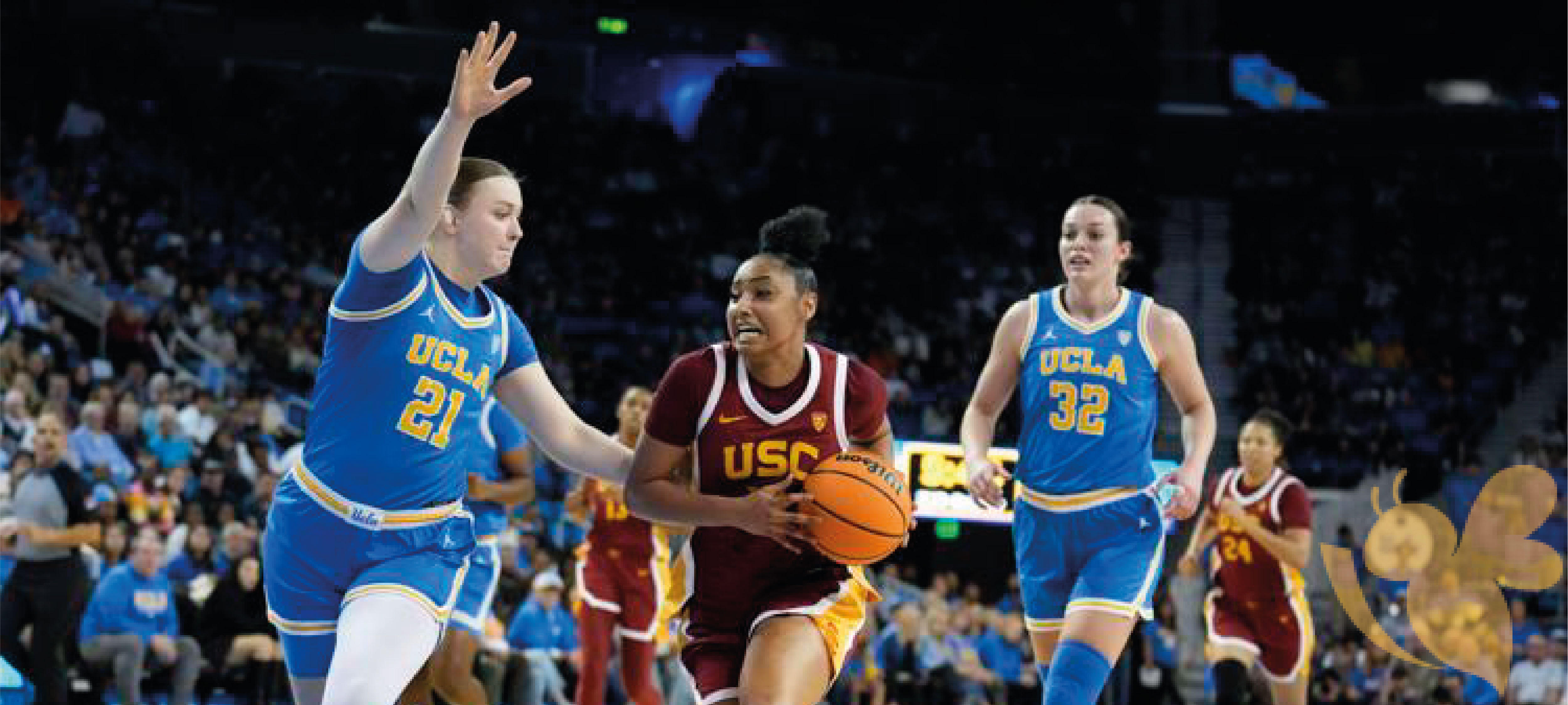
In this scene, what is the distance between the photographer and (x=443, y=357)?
5387 millimetres

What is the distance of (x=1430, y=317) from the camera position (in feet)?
86.5

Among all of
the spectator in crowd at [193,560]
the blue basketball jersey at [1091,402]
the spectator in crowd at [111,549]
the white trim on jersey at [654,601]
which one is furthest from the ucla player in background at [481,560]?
the spectator in crowd at [193,560]

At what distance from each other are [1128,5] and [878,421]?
25.9 metres

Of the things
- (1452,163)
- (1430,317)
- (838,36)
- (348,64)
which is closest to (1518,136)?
(1452,163)

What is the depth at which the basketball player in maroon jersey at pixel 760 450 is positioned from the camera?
554 centimetres

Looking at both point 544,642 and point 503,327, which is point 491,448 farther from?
point 544,642

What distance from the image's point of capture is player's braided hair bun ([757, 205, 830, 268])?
568 centimetres

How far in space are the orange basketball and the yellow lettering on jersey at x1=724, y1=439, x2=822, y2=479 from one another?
0.30ft

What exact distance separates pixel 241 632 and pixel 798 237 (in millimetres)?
7252

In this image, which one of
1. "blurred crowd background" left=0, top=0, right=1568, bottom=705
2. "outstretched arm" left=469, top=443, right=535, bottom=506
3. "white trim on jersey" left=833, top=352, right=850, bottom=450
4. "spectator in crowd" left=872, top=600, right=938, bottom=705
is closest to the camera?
"white trim on jersey" left=833, top=352, right=850, bottom=450

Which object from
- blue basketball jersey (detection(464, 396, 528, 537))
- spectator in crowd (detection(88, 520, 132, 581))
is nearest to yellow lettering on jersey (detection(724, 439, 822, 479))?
blue basketball jersey (detection(464, 396, 528, 537))

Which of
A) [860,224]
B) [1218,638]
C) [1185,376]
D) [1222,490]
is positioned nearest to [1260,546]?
[1222,490]

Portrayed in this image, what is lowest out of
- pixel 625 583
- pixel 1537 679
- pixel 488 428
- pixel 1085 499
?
pixel 1537 679

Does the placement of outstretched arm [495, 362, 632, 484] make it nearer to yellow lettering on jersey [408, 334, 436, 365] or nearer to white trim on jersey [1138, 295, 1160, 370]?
yellow lettering on jersey [408, 334, 436, 365]
